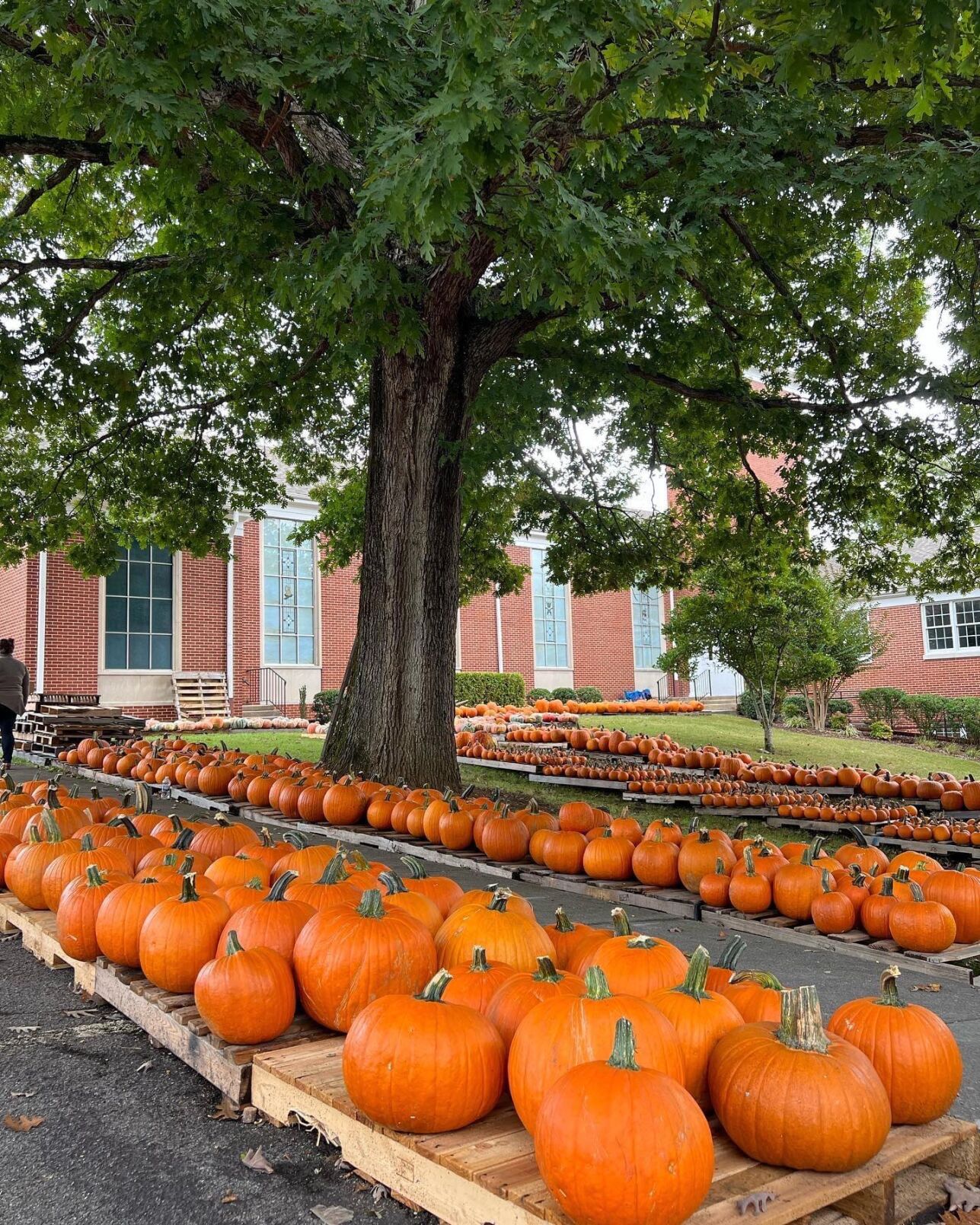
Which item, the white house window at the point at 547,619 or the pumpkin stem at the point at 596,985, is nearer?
the pumpkin stem at the point at 596,985

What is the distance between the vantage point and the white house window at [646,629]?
31.5 m

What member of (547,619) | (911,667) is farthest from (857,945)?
(547,619)

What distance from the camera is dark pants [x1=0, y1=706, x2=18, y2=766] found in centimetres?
1126

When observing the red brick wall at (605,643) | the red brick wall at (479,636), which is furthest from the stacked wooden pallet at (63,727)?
the red brick wall at (605,643)

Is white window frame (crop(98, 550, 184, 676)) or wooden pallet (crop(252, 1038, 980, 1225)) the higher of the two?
A: white window frame (crop(98, 550, 184, 676))

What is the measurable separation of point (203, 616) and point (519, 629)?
34.0ft

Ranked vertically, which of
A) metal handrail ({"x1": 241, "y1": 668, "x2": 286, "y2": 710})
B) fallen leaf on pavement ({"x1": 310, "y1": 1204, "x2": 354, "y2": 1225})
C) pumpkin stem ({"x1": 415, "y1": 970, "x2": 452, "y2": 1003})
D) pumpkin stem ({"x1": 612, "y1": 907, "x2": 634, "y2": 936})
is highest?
metal handrail ({"x1": 241, "y1": 668, "x2": 286, "y2": 710})

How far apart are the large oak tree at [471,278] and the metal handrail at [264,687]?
22.3 feet

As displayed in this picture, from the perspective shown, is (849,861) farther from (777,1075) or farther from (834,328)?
(834,328)

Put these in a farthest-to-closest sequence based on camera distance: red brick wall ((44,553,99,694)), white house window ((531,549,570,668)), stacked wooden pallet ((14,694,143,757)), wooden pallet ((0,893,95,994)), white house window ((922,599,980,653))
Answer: white house window ((531,549,570,668)) → white house window ((922,599,980,653)) → red brick wall ((44,553,99,694)) → stacked wooden pallet ((14,694,143,757)) → wooden pallet ((0,893,95,994))

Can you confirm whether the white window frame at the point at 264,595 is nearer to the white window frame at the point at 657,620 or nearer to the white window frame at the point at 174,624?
the white window frame at the point at 174,624

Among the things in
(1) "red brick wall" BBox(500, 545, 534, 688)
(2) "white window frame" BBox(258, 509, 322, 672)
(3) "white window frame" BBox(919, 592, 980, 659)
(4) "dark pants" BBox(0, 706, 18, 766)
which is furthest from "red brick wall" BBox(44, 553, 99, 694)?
(3) "white window frame" BBox(919, 592, 980, 659)

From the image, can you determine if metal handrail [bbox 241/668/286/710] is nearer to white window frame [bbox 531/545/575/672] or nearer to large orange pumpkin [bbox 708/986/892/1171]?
white window frame [bbox 531/545/575/672]

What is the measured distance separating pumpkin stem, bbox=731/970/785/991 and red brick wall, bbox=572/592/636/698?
27.1 metres
